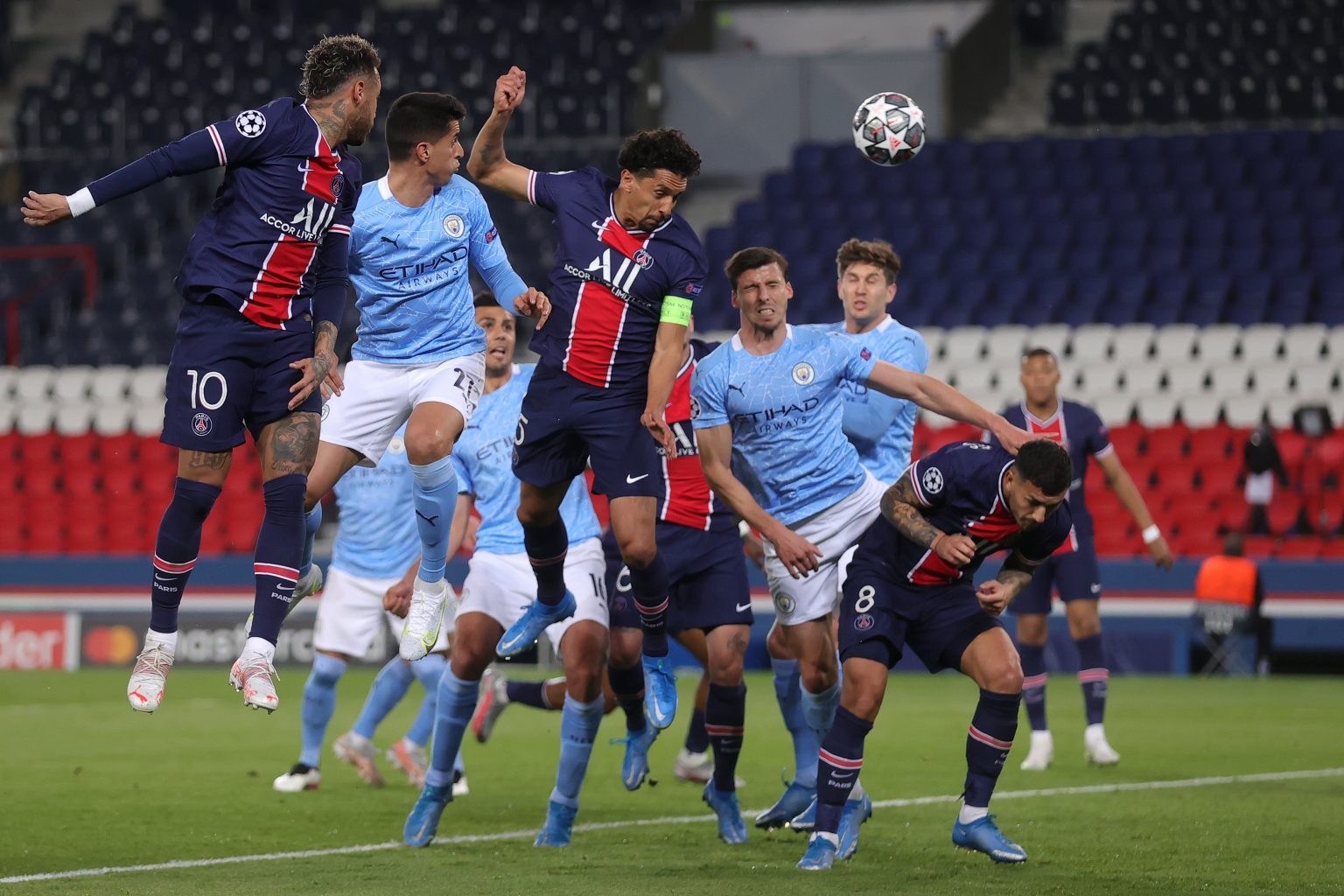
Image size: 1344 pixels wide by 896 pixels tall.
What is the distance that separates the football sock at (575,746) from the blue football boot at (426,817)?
1.76 feet

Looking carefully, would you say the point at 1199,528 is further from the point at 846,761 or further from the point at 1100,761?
the point at 846,761

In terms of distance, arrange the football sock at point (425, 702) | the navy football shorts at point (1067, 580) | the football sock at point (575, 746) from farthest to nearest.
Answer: the navy football shorts at point (1067, 580), the football sock at point (425, 702), the football sock at point (575, 746)

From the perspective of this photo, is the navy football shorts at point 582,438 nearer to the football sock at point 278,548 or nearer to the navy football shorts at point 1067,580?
the football sock at point 278,548

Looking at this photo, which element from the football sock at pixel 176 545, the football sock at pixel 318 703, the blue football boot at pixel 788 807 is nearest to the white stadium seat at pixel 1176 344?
the football sock at pixel 318 703

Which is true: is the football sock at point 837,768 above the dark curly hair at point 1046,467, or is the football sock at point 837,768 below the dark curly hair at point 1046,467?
below

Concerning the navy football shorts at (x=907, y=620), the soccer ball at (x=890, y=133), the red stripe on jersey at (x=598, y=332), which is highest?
the soccer ball at (x=890, y=133)

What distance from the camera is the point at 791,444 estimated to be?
8906mm

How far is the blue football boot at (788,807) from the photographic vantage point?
9.17 metres

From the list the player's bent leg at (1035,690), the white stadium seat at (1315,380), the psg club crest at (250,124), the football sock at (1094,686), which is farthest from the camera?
the white stadium seat at (1315,380)

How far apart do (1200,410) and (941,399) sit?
1260 centimetres

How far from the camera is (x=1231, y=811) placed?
31.2 ft

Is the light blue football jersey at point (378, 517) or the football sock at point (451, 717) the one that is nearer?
the football sock at point (451, 717)

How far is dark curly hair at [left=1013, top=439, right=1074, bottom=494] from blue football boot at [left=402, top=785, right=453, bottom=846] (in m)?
3.15

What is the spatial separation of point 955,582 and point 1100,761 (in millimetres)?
3830
